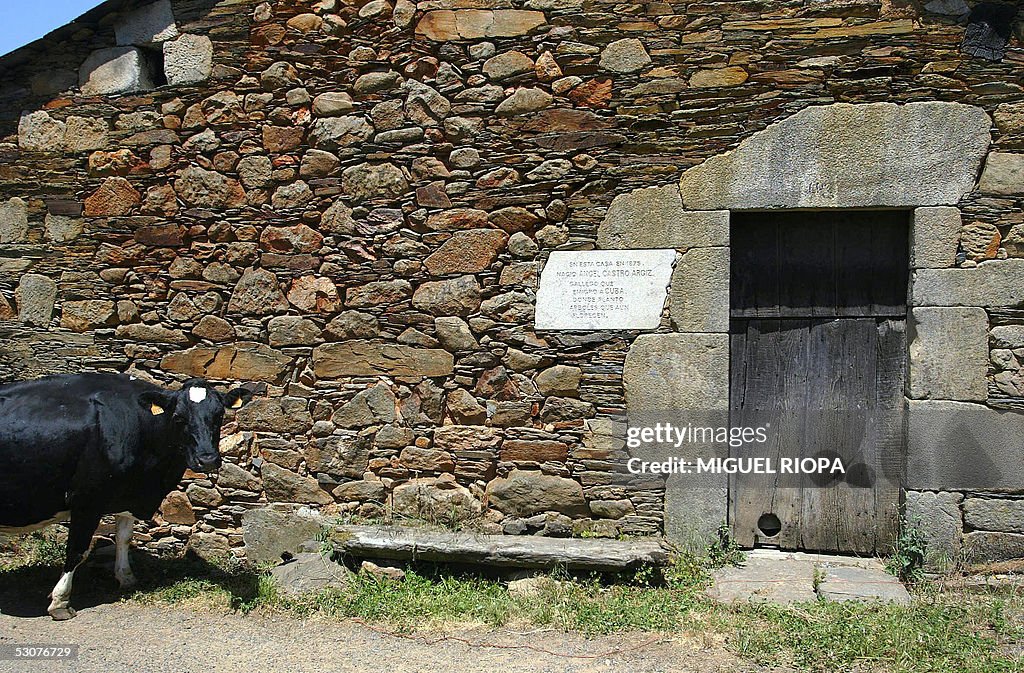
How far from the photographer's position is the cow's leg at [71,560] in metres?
4.45

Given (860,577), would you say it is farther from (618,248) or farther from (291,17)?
(291,17)

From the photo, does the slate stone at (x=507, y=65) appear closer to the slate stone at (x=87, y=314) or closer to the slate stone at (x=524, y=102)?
the slate stone at (x=524, y=102)

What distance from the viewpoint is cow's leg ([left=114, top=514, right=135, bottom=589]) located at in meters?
4.90

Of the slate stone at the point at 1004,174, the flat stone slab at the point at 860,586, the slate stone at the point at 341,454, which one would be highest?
the slate stone at the point at 1004,174

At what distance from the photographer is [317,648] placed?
408 cm

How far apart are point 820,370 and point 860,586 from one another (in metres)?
1.24

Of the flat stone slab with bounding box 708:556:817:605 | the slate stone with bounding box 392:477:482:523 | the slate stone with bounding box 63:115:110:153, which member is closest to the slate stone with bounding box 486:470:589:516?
the slate stone with bounding box 392:477:482:523

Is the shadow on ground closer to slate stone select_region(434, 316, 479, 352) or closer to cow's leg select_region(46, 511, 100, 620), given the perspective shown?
A: cow's leg select_region(46, 511, 100, 620)

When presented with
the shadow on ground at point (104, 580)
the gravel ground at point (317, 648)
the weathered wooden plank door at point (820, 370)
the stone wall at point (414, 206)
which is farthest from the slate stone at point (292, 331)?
the weathered wooden plank door at point (820, 370)

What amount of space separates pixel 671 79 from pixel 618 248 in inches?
41.4

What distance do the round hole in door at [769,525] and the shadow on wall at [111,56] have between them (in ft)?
15.0

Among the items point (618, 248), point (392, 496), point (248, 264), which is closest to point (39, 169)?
point (248, 264)

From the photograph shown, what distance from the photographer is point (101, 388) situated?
472 cm

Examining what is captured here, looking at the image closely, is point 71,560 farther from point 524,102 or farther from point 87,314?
point 524,102
